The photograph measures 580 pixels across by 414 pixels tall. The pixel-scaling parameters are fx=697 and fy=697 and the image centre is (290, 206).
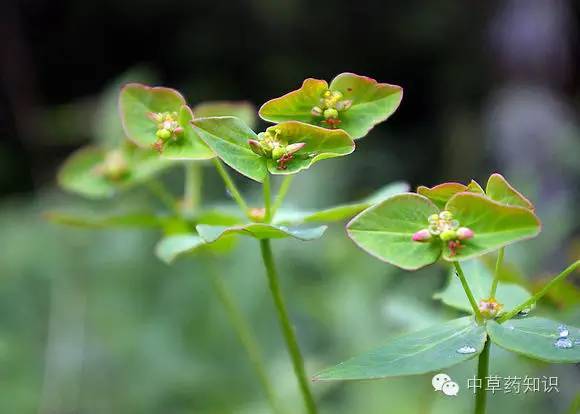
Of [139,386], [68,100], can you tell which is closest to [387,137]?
[68,100]

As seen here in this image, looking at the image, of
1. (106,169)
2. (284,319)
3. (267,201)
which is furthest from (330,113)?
(106,169)

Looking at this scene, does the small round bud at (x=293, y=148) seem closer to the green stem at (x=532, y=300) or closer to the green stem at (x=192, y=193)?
the green stem at (x=532, y=300)

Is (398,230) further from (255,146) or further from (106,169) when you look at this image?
(106,169)

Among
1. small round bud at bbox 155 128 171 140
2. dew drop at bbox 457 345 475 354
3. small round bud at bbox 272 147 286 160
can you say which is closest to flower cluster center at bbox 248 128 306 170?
small round bud at bbox 272 147 286 160

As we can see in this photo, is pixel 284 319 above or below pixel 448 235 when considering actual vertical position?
below

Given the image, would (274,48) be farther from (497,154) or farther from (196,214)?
(196,214)

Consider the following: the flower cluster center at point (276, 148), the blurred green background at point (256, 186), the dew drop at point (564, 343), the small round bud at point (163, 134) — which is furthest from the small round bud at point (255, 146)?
the blurred green background at point (256, 186)
